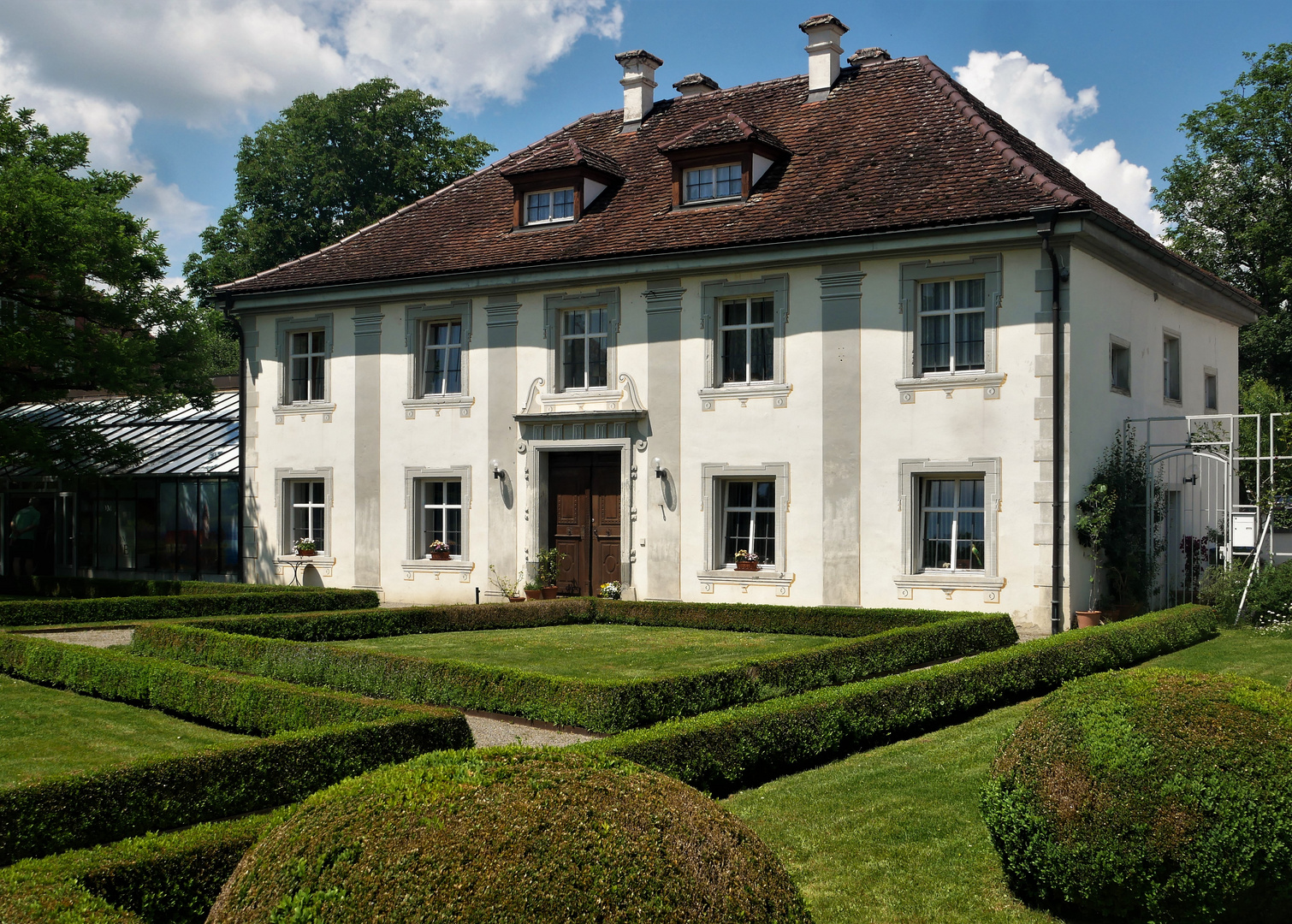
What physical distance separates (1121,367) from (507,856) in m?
→ 20.0

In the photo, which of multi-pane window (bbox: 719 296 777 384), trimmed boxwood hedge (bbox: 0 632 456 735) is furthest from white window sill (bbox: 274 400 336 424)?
trimmed boxwood hedge (bbox: 0 632 456 735)

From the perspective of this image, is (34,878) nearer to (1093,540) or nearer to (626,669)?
(626,669)

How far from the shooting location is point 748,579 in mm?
20938

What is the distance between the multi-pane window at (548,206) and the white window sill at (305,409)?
19.6 feet

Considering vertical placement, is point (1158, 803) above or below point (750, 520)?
below

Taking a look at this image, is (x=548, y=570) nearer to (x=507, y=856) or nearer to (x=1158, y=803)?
A: (x=1158, y=803)

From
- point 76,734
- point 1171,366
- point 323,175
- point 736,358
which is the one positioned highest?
point 323,175

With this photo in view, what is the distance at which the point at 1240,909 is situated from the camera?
545 centimetres

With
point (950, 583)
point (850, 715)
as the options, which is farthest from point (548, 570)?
point (850, 715)

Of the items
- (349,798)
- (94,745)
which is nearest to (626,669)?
(94,745)

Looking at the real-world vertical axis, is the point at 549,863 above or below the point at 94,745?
above

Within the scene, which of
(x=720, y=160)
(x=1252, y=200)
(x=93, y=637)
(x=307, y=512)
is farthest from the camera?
(x=1252, y=200)

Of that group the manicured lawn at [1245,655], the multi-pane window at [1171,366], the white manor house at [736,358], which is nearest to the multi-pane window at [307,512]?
the white manor house at [736,358]

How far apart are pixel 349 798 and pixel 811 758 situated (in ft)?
21.8
